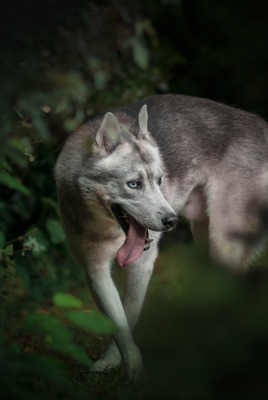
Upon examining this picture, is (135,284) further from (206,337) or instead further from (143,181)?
(206,337)

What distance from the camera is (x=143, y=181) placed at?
4852 mm

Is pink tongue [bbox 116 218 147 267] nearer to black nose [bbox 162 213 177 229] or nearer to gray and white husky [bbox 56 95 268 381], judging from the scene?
gray and white husky [bbox 56 95 268 381]

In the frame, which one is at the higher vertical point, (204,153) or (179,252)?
(179,252)

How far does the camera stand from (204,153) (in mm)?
5656

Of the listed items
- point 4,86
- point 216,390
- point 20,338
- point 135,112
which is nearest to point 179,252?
point 216,390

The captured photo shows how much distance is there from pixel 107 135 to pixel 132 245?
68 cm

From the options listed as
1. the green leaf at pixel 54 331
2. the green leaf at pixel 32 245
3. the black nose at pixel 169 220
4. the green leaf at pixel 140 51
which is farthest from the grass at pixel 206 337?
the green leaf at pixel 32 245

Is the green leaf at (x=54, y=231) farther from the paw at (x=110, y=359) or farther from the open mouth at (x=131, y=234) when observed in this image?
the open mouth at (x=131, y=234)

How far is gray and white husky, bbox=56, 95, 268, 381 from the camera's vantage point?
484 centimetres

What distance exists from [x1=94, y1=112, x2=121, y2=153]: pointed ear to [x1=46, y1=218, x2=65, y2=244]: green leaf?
1.98m

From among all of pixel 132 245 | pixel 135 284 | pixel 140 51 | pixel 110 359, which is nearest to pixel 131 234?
pixel 132 245

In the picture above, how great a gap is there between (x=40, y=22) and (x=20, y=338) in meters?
4.87

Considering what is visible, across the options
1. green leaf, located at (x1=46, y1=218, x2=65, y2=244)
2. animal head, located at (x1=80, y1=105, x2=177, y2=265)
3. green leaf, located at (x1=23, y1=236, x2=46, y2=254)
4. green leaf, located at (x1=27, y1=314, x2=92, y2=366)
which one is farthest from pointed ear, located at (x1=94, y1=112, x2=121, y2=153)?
green leaf, located at (x1=27, y1=314, x2=92, y2=366)

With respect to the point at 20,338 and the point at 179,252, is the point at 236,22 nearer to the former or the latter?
the point at 179,252
